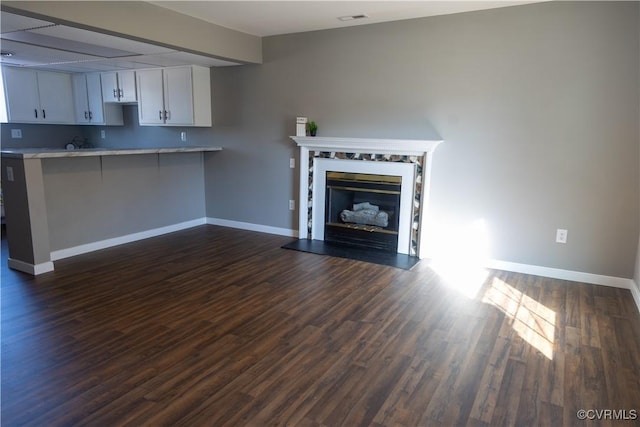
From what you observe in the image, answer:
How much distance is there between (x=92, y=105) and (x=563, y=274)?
21.3 feet

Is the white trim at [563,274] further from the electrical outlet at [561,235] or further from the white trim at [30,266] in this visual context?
the white trim at [30,266]

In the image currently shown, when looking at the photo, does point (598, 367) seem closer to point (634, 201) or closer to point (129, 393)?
point (634, 201)

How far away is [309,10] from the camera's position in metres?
3.87

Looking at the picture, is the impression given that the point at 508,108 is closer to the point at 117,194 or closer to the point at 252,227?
the point at 252,227

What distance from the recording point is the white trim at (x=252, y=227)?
17.6 ft

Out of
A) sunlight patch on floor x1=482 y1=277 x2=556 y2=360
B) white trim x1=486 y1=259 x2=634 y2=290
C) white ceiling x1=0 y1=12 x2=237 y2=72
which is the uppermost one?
white ceiling x1=0 y1=12 x2=237 y2=72

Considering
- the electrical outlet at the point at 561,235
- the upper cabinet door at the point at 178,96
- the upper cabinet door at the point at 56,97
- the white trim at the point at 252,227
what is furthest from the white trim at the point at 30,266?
the electrical outlet at the point at 561,235

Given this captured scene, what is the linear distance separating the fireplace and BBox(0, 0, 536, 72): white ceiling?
1.64m

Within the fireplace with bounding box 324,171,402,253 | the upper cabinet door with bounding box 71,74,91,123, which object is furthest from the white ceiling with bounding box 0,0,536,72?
the fireplace with bounding box 324,171,402,253

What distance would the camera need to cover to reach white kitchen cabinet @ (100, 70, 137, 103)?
5738mm

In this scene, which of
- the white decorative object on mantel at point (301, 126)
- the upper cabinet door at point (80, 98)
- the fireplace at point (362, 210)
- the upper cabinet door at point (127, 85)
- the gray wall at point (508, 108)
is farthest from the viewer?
the upper cabinet door at point (80, 98)

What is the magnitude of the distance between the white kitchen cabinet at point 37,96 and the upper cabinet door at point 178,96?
2040 mm

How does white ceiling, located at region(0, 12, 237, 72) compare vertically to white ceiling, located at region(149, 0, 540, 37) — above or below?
below

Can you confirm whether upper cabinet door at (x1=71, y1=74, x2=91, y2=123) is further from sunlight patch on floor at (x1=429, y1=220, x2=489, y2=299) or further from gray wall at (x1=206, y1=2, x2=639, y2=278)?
sunlight patch on floor at (x1=429, y1=220, x2=489, y2=299)
